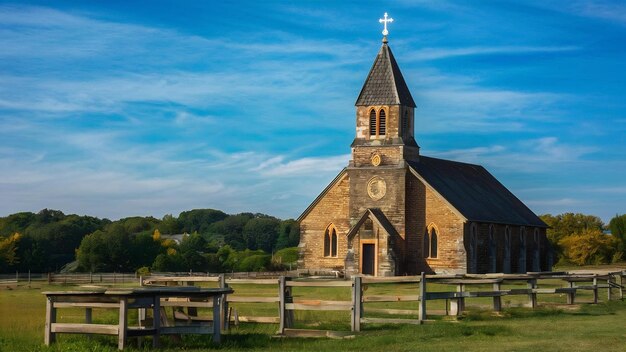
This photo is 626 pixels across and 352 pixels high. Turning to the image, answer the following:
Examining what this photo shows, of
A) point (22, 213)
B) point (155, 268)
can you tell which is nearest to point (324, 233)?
point (155, 268)

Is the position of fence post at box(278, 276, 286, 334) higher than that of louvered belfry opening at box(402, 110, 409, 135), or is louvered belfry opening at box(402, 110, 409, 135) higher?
louvered belfry opening at box(402, 110, 409, 135)

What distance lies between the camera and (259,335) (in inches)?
952

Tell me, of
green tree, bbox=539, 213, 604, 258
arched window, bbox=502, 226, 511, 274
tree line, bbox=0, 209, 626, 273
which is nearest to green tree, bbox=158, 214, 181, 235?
tree line, bbox=0, 209, 626, 273

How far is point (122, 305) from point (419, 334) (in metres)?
7.40

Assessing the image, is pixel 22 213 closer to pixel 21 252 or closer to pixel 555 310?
pixel 21 252

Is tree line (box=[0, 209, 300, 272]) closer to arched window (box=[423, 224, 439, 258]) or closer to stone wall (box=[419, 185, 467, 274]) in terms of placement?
arched window (box=[423, 224, 439, 258])

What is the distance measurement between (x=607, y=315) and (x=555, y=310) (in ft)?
5.72

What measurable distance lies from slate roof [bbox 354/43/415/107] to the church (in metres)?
0.06

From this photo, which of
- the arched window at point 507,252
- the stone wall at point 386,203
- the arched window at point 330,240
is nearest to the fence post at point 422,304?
the stone wall at point 386,203

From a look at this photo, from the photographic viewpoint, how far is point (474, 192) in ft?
235

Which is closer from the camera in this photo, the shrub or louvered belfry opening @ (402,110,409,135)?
louvered belfry opening @ (402,110,409,135)

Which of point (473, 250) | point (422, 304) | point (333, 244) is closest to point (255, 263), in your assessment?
point (333, 244)

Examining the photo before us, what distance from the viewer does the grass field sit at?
73.4 ft

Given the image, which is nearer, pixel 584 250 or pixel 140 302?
pixel 140 302
